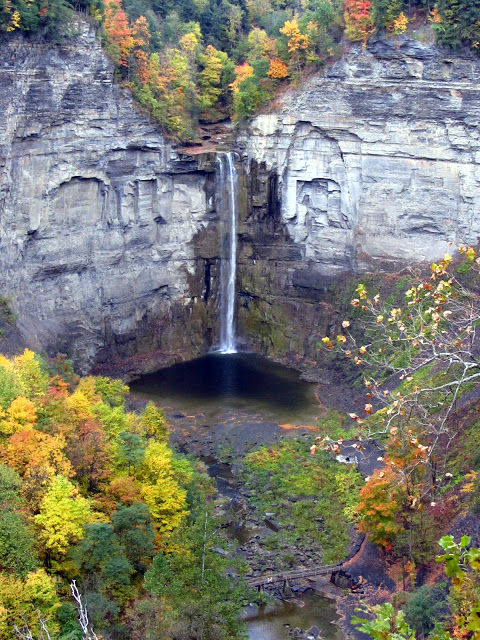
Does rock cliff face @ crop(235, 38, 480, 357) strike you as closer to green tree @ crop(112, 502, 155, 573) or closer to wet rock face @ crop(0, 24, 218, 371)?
wet rock face @ crop(0, 24, 218, 371)

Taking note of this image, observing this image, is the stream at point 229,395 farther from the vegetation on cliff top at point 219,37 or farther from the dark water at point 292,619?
the vegetation on cliff top at point 219,37

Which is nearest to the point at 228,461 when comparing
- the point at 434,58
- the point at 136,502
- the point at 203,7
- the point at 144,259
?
the point at 136,502

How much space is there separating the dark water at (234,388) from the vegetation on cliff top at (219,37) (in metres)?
15.4

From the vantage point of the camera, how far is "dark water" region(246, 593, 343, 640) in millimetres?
30938

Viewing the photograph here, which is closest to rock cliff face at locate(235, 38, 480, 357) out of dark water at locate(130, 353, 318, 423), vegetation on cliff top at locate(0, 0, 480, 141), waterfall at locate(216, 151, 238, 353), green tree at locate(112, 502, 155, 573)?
waterfall at locate(216, 151, 238, 353)

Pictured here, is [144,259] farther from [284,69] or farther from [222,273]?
[284,69]

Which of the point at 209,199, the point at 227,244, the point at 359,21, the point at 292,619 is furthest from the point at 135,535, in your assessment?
the point at 359,21

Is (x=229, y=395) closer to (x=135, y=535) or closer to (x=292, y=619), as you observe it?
(x=292, y=619)

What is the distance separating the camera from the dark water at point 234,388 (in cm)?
5012

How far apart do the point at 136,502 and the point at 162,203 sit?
1217 inches

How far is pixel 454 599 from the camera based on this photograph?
2605 centimetres

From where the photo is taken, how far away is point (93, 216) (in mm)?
55281

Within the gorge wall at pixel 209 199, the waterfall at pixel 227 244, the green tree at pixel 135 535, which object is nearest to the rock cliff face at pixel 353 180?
the gorge wall at pixel 209 199

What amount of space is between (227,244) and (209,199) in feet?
10.8
